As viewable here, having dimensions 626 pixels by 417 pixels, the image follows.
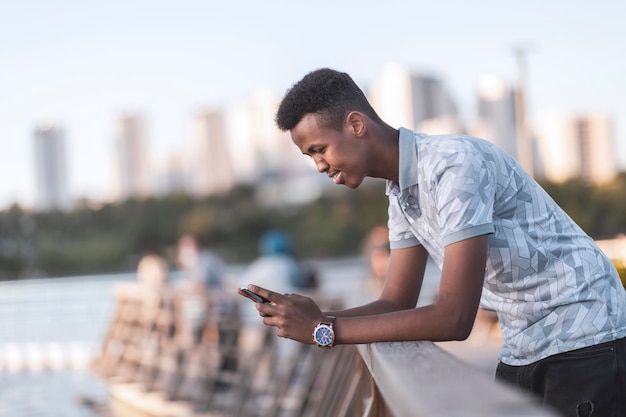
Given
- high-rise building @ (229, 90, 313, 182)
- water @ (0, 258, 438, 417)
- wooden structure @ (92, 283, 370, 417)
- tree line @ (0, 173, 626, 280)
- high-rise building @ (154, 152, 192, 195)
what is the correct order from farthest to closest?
1. high-rise building @ (154, 152, 192, 195)
2. high-rise building @ (229, 90, 313, 182)
3. tree line @ (0, 173, 626, 280)
4. water @ (0, 258, 438, 417)
5. wooden structure @ (92, 283, 370, 417)

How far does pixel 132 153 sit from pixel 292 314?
97.3 metres

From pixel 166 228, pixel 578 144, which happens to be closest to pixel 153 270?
pixel 166 228

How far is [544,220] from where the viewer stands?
89.7 inches

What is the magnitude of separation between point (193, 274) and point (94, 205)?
5900 centimetres

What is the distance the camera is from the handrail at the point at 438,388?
1.27m

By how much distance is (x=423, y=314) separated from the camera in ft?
7.14

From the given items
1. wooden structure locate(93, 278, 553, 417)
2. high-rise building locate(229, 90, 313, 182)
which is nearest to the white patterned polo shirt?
wooden structure locate(93, 278, 553, 417)

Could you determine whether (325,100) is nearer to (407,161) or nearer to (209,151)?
(407,161)

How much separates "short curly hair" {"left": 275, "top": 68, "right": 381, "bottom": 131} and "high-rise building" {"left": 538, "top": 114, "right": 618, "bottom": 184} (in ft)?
204

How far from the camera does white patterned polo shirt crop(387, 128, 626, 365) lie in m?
2.21

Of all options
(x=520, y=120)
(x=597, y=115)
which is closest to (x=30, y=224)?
(x=597, y=115)

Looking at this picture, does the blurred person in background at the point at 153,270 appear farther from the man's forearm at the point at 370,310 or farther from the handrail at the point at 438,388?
the handrail at the point at 438,388

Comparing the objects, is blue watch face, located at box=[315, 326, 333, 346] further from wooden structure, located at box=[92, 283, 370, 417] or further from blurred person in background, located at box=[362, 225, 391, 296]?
blurred person in background, located at box=[362, 225, 391, 296]

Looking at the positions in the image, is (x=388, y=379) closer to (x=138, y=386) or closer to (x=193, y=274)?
(x=193, y=274)
